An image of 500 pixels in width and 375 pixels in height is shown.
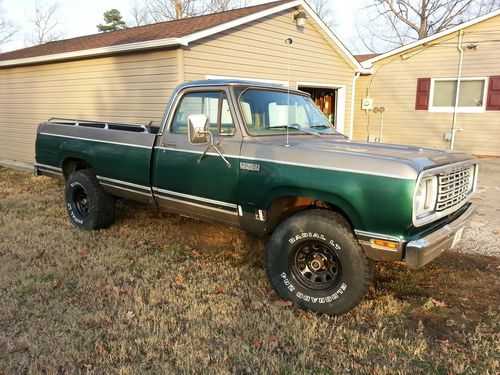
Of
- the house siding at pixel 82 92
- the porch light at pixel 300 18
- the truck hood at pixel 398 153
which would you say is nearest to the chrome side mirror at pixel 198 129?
the truck hood at pixel 398 153

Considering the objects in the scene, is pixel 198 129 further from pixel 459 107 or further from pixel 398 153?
pixel 459 107

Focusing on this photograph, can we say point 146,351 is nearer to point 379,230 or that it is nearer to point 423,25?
point 379,230

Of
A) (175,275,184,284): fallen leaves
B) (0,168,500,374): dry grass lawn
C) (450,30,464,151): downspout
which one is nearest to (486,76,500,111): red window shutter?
(450,30,464,151): downspout

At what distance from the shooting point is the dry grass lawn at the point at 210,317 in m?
2.92

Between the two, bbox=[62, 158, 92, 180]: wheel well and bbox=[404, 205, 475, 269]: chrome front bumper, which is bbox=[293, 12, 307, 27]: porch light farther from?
bbox=[404, 205, 475, 269]: chrome front bumper

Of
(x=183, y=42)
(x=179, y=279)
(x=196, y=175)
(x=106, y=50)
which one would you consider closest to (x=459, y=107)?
(x=183, y=42)

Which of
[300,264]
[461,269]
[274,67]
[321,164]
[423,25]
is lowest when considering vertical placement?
[461,269]

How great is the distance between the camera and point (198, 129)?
3.93m

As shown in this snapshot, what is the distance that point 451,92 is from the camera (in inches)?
541

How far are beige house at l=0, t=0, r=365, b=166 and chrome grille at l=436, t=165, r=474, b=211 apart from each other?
4.60m

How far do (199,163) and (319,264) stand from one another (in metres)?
1.63

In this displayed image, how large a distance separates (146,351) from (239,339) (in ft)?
2.29

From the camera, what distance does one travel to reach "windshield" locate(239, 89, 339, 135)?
4.27 metres

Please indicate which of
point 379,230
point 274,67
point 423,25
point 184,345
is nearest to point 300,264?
point 379,230
